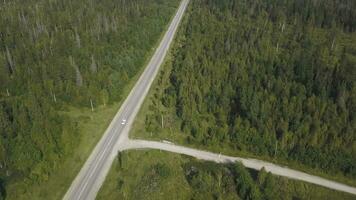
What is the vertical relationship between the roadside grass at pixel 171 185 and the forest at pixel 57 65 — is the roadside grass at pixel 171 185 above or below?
below

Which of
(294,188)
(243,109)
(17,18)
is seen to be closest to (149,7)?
(17,18)

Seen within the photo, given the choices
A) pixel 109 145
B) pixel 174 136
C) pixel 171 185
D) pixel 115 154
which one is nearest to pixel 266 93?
pixel 174 136

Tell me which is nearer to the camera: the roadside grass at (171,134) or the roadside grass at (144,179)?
the roadside grass at (144,179)

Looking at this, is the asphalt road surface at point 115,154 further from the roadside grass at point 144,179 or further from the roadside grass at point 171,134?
the roadside grass at point 144,179

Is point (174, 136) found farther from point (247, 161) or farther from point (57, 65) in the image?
point (57, 65)

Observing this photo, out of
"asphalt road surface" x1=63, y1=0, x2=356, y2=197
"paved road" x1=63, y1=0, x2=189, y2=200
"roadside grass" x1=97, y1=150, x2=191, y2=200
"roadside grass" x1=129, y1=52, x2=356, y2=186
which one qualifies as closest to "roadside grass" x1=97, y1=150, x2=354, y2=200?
"roadside grass" x1=97, y1=150, x2=191, y2=200

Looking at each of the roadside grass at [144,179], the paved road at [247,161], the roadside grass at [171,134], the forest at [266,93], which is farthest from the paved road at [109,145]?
the forest at [266,93]
